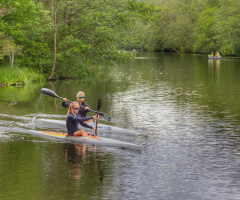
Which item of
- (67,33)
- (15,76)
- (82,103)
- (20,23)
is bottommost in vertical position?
(82,103)

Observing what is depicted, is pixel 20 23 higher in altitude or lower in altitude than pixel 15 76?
higher

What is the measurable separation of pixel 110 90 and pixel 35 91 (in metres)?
5.41

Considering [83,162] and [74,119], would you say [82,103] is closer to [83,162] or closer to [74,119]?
[74,119]

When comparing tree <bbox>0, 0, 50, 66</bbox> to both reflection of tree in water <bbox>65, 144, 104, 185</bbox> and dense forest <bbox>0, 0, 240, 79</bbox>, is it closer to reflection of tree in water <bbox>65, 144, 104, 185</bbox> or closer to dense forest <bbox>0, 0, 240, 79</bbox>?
dense forest <bbox>0, 0, 240, 79</bbox>

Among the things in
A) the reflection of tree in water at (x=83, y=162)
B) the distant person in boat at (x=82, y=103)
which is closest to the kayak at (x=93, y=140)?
the reflection of tree in water at (x=83, y=162)

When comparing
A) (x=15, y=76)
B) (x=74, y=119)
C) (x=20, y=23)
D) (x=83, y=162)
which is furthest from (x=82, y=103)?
(x=20, y=23)

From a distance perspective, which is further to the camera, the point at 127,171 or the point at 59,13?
the point at 59,13

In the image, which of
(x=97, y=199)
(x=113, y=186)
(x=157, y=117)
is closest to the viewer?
(x=97, y=199)

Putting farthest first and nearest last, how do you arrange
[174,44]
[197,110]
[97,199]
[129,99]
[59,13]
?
[174,44], [59,13], [129,99], [197,110], [97,199]

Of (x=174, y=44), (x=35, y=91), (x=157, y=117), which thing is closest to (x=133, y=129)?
(x=157, y=117)

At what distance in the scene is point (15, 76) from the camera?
32.9 m

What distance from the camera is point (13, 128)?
16.6 m

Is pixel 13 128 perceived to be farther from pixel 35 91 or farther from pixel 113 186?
pixel 35 91

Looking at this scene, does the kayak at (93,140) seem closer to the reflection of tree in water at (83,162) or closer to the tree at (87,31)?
the reflection of tree in water at (83,162)
